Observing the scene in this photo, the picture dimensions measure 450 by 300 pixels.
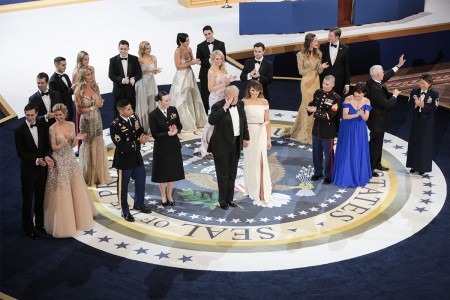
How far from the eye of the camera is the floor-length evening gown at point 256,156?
27.7 ft

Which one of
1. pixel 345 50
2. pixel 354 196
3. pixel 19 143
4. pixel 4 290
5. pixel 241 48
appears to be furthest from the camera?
pixel 241 48

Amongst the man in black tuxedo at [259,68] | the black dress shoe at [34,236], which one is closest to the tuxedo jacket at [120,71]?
the man in black tuxedo at [259,68]

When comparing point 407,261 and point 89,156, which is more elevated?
point 89,156

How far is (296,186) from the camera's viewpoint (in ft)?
29.9

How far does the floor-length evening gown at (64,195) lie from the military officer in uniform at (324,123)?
2750mm

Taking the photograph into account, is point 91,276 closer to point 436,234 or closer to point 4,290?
point 4,290

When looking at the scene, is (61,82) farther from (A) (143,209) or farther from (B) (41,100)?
(A) (143,209)

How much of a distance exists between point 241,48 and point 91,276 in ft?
25.3

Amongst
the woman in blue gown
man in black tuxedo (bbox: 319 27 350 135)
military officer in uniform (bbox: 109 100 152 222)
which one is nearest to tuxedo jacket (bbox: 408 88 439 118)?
the woman in blue gown

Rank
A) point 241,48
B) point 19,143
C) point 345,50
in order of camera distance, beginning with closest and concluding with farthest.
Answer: point 19,143, point 345,50, point 241,48

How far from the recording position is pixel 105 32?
1545cm

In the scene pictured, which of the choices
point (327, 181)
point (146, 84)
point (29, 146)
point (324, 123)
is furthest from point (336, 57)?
point (29, 146)

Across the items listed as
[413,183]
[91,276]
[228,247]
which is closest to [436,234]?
[413,183]

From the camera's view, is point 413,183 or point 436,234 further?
point 413,183
